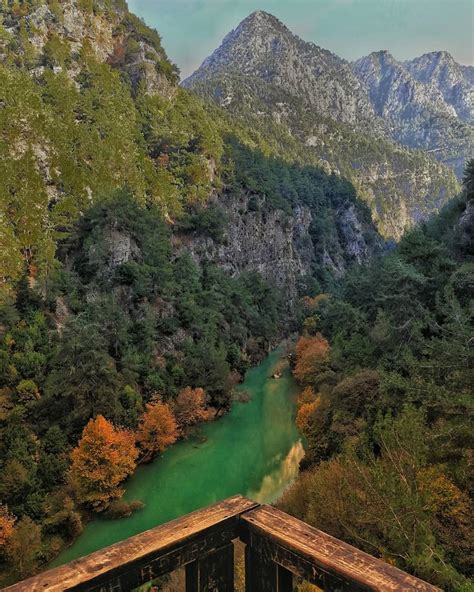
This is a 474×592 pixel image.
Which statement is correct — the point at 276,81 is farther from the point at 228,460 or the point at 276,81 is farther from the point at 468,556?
the point at 468,556

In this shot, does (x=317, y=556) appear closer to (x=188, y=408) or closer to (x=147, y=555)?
(x=147, y=555)

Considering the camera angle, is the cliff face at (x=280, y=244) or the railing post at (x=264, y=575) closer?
the railing post at (x=264, y=575)

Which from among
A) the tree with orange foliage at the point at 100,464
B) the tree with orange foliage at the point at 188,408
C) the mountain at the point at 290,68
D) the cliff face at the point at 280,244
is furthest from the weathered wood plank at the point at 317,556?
the mountain at the point at 290,68

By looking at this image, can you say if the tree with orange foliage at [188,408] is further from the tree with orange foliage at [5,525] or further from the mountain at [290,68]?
the mountain at [290,68]

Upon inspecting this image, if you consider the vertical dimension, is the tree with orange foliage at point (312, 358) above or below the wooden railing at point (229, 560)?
below

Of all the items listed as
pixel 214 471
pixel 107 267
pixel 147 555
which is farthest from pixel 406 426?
pixel 107 267

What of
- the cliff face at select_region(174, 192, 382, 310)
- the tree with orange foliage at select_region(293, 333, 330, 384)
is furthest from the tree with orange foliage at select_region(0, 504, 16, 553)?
the cliff face at select_region(174, 192, 382, 310)

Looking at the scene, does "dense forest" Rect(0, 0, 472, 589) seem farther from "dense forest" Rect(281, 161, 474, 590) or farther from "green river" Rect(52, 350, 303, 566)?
"green river" Rect(52, 350, 303, 566)

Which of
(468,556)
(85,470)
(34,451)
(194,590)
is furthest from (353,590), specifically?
(34,451)
